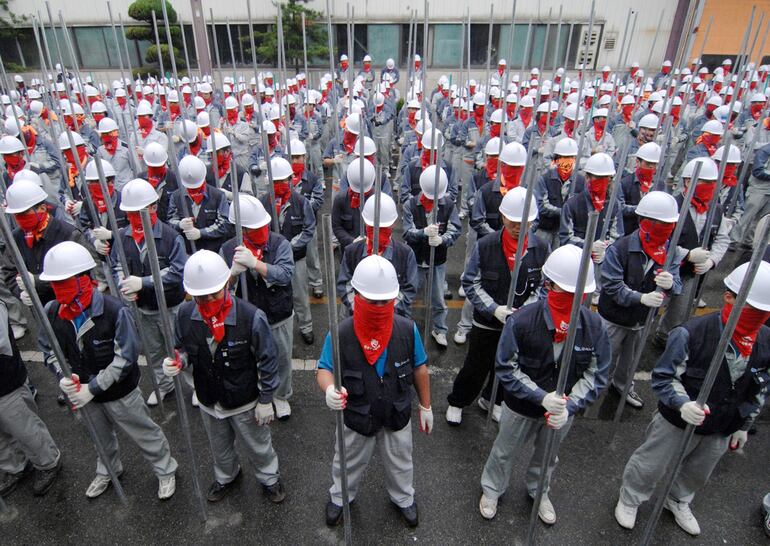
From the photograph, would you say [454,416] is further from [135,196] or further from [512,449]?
[135,196]

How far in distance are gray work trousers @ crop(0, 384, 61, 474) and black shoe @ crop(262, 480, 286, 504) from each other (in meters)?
2.00

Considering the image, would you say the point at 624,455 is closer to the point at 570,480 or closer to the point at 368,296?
the point at 570,480

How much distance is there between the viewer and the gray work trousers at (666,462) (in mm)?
3650

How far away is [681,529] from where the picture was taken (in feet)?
13.1

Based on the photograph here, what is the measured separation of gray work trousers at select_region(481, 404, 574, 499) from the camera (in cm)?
371

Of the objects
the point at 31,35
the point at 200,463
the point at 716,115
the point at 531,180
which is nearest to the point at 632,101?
the point at 716,115

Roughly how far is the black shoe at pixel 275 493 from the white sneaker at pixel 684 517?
3.34 m

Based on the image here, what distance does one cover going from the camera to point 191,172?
5766 mm

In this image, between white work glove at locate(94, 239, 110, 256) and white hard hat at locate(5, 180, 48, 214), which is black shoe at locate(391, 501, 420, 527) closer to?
white work glove at locate(94, 239, 110, 256)

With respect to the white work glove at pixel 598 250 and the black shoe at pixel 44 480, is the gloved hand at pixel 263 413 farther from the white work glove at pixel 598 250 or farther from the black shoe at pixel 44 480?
the white work glove at pixel 598 250

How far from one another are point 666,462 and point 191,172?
5.71m

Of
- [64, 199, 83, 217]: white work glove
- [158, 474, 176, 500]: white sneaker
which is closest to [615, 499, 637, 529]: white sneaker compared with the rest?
[158, 474, 176, 500]: white sneaker

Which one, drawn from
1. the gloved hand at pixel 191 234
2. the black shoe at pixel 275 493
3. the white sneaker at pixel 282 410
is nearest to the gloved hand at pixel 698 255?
the white sneaker at pixel 282 410

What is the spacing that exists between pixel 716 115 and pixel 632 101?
75.4 inches
